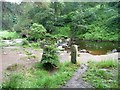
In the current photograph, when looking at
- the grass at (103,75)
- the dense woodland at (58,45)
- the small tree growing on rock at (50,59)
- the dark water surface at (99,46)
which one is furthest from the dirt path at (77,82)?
the dark water surface at (99,46)

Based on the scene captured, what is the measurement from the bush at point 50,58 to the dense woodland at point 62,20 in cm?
281

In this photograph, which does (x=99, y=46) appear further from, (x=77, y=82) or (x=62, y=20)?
(x=77, y=82)

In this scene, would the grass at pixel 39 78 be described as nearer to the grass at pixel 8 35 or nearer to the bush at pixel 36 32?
the bush at pixel 36 32

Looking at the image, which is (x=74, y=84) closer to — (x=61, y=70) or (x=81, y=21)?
(x=61, y=70)

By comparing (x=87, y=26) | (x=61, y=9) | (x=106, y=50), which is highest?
(x=61, y=9)

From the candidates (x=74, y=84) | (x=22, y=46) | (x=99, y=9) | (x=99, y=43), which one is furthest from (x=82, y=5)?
(x=74, y=84)

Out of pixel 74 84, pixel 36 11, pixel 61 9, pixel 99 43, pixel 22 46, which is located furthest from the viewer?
pixel 99 43

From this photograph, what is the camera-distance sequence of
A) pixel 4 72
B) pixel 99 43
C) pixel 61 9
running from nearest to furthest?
pixel 4 72 → pixel 61 9 → pixel 99 43

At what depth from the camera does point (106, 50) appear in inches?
385

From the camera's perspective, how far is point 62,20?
11227 millimetres

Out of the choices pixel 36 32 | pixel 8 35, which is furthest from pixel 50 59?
pixel 8 35

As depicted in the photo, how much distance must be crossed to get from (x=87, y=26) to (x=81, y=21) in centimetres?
42

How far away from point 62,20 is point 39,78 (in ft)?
21.9

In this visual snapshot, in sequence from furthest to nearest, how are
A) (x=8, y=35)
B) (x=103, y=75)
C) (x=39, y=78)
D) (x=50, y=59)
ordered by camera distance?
(x=8, y=35) → (x=50, y=59) → (x=39, y=78) → (x=103, y=75)
